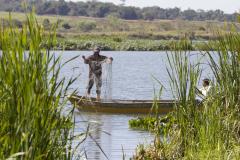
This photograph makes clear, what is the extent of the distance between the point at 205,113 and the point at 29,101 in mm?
3516

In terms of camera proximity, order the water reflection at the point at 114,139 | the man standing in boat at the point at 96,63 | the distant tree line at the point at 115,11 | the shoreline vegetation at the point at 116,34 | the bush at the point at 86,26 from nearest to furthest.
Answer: the water reflection at the point at 114,139, the man standing in boat at the point at 96,63, the shoreline vegetation at the point at 116,34, the bush at the point at 86,26, the distant tree line at the point at 115,11

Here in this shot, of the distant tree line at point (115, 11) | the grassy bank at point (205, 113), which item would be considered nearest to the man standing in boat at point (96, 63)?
the grassy bank at point (205, 113)

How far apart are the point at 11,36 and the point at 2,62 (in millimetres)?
335

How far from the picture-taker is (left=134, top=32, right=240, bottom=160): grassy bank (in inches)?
364

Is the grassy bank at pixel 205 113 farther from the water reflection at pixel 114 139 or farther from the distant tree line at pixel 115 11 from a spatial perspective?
the distant tree line at pixel 115 11

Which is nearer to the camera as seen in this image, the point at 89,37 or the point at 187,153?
the point at 187,153

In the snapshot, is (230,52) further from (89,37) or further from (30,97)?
(89,37)

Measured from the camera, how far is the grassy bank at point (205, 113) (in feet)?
30.3

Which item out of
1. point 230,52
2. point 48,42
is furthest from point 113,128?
point 48,42

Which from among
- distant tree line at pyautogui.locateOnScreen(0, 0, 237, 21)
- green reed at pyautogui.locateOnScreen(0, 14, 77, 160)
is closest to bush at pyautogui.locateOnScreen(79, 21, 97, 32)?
distant tree line at pyautogui.locateOnScreen(0, 0, 237, 21)

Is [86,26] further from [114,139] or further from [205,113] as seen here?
[205,113]

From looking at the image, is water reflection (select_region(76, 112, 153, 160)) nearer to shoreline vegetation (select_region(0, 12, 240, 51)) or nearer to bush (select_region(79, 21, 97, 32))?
shoreline vegetation (select_region(0, 12, 240, 51))

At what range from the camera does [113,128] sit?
59.7ft

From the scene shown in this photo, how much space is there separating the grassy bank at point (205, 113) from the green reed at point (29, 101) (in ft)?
8.55
